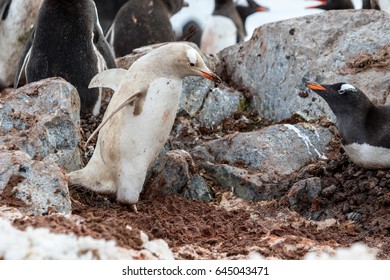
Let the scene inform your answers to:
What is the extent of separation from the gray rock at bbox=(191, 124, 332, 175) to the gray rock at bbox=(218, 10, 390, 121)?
0.39 metres

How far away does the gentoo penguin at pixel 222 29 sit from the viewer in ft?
42.7

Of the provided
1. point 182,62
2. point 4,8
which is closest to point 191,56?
point 182,62

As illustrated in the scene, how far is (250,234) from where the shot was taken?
543 centimetres

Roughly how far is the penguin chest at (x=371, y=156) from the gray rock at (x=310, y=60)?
0.95 m

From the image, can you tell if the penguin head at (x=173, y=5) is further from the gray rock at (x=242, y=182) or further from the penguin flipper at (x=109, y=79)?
the gray rock at (x=242, y=182)

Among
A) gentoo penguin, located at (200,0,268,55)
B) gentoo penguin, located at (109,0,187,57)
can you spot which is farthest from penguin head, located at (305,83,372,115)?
gentoo penguin, located at (200,0,268,55)

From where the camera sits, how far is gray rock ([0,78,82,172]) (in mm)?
6516

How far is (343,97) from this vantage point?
6574 mm

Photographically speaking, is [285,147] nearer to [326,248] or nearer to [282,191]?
[282,191]

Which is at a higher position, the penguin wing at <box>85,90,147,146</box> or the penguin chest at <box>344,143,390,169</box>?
the penguin wing at <box>85,90,147,146</box>

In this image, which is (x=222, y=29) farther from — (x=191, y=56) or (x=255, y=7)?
(x=191, y=56)

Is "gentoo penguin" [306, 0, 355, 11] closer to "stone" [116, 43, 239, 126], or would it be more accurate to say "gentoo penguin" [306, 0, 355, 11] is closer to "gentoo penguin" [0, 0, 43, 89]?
"gentoo penguin" [0, 0, 43, 89]

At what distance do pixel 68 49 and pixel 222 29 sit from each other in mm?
5415

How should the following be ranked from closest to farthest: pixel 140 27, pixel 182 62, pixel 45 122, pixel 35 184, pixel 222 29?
pixel 35 184
pixel 182 62
pixel 45 122
pixel 140 27
pixel 222 29
